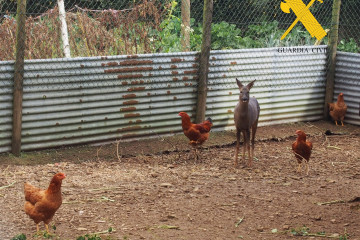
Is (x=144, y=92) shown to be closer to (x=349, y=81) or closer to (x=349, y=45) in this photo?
(x=349, y=81)

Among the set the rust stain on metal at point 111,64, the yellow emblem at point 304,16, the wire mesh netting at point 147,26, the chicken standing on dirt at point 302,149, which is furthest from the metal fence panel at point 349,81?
the rust stain on metal at point 111,64

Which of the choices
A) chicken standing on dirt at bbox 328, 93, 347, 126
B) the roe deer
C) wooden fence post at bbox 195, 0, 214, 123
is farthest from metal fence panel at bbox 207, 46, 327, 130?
the roe deer

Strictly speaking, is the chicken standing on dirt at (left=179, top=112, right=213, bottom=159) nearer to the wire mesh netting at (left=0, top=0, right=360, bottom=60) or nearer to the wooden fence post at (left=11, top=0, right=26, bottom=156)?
the wire mesh netting at (left=0, top=0, right=360, bottom=60)

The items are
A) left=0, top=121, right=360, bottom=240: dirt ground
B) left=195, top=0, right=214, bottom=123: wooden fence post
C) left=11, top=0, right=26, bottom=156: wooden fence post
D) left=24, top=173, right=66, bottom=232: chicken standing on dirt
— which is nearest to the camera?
left=24, top=173, right=66, bottom=232: chicken standing on dirt

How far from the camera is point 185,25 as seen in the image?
979 centimetres

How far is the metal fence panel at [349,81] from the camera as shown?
412 inches

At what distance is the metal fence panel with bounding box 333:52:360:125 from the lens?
10.5 meters

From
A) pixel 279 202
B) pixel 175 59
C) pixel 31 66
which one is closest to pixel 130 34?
pixel 175 59

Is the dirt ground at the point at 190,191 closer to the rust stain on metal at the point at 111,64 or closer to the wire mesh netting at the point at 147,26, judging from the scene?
the rust stain on metal at the point at 111,64

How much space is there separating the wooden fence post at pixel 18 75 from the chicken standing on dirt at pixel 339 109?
16.9 feet

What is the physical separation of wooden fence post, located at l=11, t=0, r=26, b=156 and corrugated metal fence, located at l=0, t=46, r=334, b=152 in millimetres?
81

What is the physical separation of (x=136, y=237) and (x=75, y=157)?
3228 millimetres

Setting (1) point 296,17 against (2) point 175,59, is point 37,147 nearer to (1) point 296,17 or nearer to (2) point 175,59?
(2) point 175,59

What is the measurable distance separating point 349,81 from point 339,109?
54 cm
